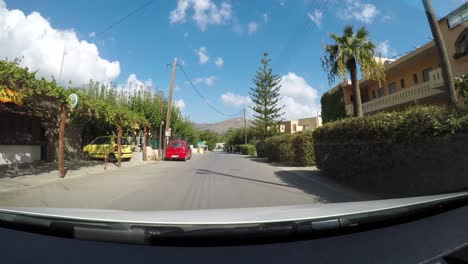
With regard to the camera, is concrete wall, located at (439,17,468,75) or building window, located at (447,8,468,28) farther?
concrete wall, located at (439,17,468,75)

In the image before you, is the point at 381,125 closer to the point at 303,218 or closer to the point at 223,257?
the point at 303,218

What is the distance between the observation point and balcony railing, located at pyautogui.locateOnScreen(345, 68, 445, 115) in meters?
15.6

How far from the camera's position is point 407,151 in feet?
18.2

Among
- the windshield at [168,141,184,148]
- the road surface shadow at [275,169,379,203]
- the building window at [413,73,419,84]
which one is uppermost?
the building window at [413,73,419,84]

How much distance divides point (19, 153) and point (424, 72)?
Answer: 2515cm

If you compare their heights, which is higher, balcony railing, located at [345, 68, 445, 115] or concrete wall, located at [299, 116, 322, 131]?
concrete wall, located at [299, 116, 322, 131]

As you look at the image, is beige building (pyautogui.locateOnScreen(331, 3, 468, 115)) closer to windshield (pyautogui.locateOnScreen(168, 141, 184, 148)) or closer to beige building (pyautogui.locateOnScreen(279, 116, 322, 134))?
windshield (pyautogui.locateOnScreen(168, 141, 184, 148))

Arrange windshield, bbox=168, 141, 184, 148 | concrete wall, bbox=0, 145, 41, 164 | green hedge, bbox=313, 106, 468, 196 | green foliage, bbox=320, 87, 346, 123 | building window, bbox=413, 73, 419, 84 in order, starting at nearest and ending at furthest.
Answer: green hedge, bbox=313, 106, 468, 196 < concrete wall, bbox=0, 145, 41, 164 < building window, bbox=413, 73, 419, 84 < windshield, bbox=168, 141, 184, 148 < green foliage, bbox=320, 87, 346, 123

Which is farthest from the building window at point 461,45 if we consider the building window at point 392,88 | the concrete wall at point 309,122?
the concrete wall at point 309,122

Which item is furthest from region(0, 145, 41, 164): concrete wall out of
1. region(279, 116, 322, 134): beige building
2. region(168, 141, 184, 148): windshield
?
region(279, 116, 322, 134): beige building

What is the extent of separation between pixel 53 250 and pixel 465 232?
9.06 feet

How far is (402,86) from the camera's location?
21.6m

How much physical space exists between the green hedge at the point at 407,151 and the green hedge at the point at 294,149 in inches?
253

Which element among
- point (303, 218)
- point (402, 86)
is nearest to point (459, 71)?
point (402, 86)
